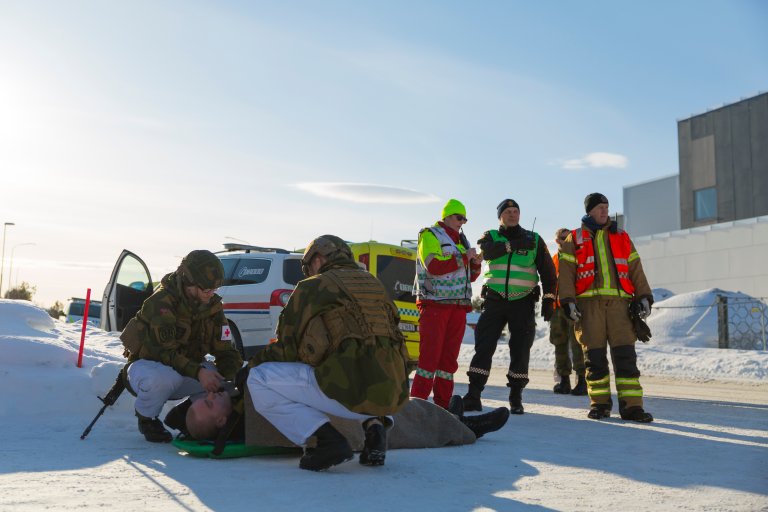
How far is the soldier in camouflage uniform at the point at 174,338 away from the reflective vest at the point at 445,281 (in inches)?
87.7

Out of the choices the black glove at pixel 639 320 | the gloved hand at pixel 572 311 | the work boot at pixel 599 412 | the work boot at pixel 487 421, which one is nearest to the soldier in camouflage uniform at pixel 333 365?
the work boot at pixel 487 421

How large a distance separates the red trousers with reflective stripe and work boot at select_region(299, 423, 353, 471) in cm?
300

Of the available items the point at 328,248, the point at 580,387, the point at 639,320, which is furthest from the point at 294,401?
the point at 580,387

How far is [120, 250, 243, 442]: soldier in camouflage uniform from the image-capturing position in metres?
5.61

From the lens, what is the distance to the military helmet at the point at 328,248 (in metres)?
4.75

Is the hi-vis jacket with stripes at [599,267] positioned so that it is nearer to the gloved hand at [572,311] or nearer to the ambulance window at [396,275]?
the gloved hand at [572,311]

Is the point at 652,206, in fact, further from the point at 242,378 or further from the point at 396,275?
the point at 242,378

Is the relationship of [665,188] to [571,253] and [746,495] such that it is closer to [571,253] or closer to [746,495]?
[571,253]

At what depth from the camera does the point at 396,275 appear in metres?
11.6

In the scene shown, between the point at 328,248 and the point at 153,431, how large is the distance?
1858mm

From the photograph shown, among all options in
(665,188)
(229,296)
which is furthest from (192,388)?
(665,188)

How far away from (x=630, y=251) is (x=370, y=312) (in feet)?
13.7

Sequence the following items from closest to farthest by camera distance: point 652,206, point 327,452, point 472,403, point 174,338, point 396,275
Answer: point 327,452, point 174,338, point 472,403, point 396,275, point 652,206

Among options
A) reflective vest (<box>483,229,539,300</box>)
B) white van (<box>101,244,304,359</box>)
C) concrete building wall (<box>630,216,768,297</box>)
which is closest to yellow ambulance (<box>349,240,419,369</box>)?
white van (<box>101,244,304,359</box>)
